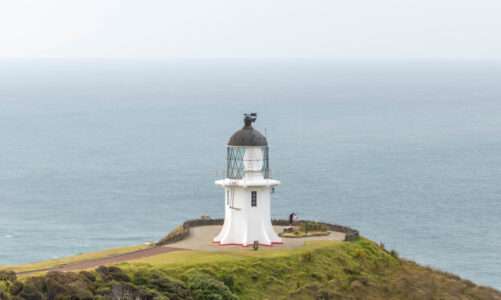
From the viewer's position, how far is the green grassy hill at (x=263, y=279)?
42312 millimetres

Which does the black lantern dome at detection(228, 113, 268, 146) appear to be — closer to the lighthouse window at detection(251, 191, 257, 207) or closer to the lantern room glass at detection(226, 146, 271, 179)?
the lantern room glass at detection(226, 146, 271, 179)

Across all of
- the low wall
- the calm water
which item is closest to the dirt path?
the low wall

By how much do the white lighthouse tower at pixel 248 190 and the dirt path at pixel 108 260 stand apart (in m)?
3.42

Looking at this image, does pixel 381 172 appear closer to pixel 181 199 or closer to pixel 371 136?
pixel 181 199

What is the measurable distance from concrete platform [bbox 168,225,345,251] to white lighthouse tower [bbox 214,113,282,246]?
60 cm

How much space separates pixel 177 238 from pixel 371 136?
454 feet

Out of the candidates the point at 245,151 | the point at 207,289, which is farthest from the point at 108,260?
the point at 245,151

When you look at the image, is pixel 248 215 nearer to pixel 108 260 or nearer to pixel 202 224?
pixel 202 224

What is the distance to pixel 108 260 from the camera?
5059cm

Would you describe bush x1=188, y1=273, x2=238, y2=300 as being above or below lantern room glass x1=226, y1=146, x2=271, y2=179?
below

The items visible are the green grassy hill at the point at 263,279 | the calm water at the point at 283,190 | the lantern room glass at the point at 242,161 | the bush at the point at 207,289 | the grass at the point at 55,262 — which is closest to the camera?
the green grassy hill at the point at 263,279

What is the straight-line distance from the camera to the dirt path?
48.0 metres

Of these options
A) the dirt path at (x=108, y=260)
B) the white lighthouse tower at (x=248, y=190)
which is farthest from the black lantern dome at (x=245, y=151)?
the dirt path at (x=108, y=260)

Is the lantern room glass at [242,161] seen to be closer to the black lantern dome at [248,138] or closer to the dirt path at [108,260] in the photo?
the black lantern dome at [248,138]
